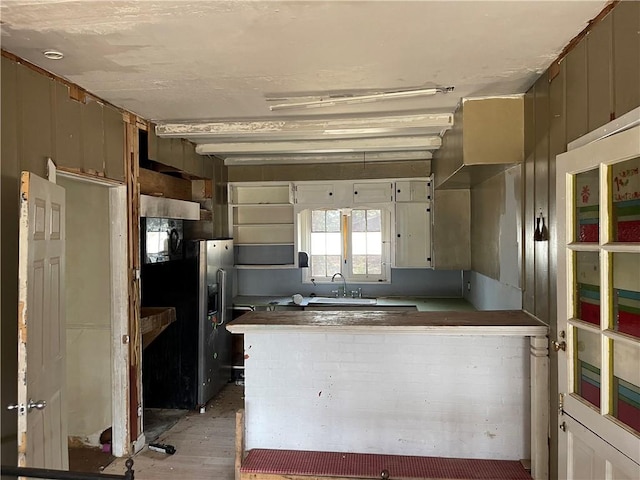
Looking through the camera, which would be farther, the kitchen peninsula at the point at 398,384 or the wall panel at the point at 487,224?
the wall panel at the point at 487,224

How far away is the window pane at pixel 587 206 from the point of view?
1856mm

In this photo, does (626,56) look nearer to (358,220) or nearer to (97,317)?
(97,317)

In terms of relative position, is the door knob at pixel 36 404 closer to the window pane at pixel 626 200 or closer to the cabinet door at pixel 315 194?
the window pane at pixel 626 200

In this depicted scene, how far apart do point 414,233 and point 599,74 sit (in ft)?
10.7

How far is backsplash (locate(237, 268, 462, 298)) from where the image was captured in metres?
5.31

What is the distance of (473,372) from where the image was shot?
99.6 inches

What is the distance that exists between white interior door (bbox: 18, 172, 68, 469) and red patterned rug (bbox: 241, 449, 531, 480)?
1.04 meters

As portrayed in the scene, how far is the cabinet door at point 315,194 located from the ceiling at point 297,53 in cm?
167

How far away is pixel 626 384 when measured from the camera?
5.47 ft

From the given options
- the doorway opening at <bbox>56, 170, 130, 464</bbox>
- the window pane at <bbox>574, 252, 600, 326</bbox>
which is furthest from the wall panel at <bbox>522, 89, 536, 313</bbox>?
the doorway opening at <bbox>56, 170, 130, 464</bbox>

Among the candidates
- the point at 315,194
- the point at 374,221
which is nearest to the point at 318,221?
the point at 315,194

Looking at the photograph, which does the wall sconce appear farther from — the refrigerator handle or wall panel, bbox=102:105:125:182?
the refrigerator handle

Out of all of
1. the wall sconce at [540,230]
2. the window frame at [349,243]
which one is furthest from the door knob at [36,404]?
the window frame at [349,243]

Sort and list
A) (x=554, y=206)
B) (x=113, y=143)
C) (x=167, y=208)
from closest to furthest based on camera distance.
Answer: (x=554, y=206) < (x=113, y=143) < (x=167, y=208)
